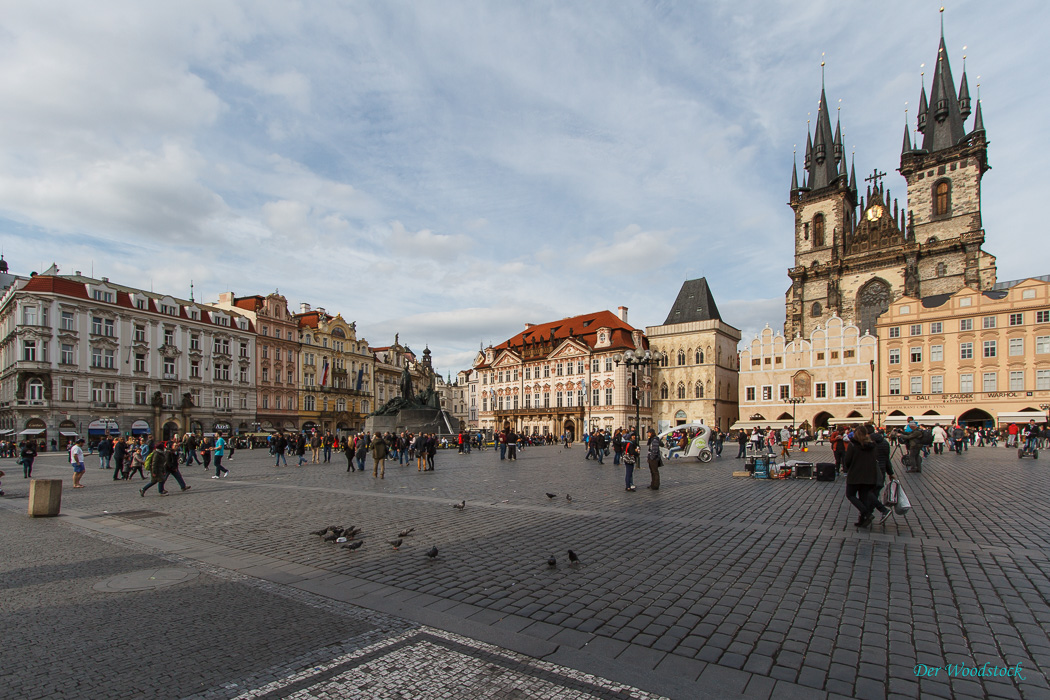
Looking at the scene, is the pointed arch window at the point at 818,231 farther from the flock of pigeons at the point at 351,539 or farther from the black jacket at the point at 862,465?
the flock of pigeons at the point at 351,539

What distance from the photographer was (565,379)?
74.0 meters

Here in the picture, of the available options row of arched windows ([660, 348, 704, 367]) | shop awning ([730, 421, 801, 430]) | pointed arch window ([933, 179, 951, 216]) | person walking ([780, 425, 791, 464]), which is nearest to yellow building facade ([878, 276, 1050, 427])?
shop awning ([730, 421, 801, 430])

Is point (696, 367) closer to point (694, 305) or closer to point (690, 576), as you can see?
point (694, 305)

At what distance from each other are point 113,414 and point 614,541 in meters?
56.1

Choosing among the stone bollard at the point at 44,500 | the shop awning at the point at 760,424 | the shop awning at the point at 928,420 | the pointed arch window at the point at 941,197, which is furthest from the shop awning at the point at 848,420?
the stone bollard at the point at 44,500

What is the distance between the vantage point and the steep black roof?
7294 cm

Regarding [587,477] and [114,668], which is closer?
[114,668]

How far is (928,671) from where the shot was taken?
13.8ft

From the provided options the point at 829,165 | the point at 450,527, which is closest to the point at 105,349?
the point at 450,527

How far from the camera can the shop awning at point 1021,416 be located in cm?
4631

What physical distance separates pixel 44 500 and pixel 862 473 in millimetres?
15348

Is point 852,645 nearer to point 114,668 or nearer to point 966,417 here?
point 114,668

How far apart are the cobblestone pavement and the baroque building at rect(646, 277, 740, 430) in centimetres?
5483

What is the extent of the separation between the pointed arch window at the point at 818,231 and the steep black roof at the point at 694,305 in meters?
15.1
